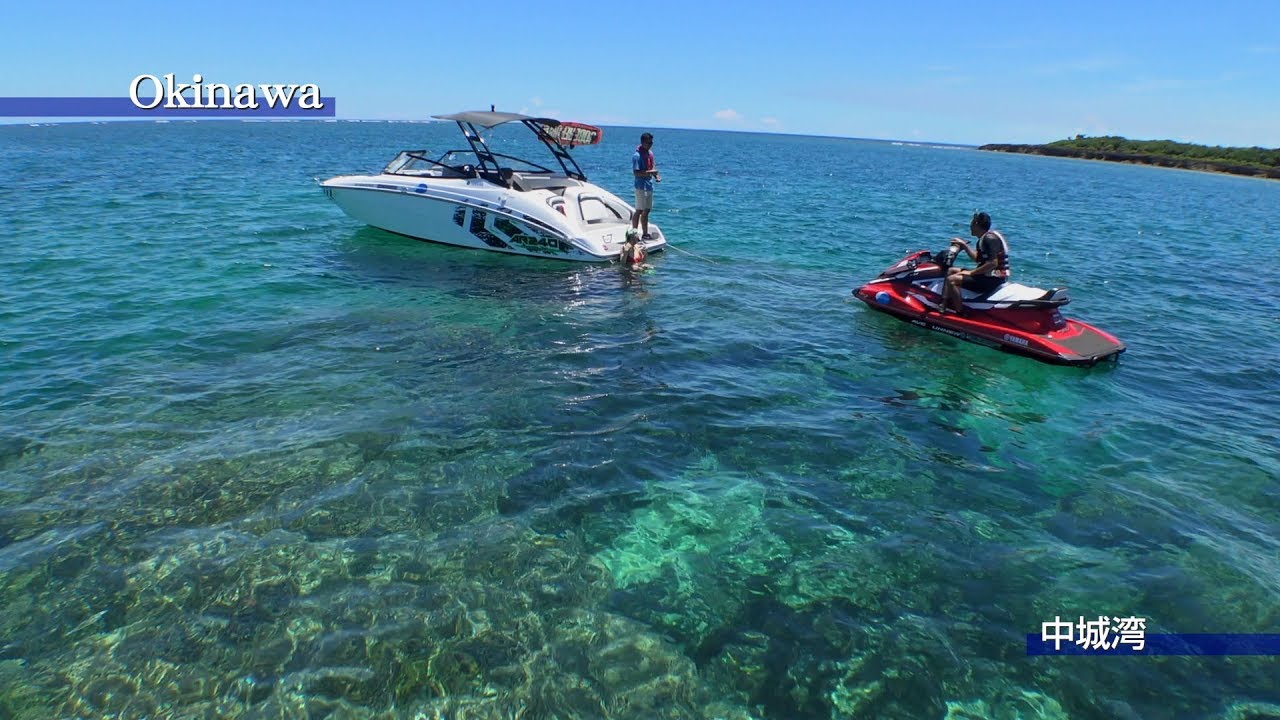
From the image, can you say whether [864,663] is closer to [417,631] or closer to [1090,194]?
[417,631]

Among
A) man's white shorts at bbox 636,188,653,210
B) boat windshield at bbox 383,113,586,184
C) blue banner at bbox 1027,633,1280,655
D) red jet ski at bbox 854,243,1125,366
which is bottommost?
blue banner at bbox 1027,633,1280,655

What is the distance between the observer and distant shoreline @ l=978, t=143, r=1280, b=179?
84625 millimetres

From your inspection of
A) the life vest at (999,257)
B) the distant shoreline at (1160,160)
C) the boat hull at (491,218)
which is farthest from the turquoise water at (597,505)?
the distant shoreline at (1160,160)

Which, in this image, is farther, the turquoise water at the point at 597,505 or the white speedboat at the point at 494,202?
the white speedboat at the point at 494,202

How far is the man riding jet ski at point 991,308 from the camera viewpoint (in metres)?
10.2

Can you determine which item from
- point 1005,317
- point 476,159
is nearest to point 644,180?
point 476,159

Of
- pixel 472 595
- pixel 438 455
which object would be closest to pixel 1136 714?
pixel 472 595

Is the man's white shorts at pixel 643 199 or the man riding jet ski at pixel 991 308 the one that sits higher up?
the man's white shorts at pixel 643 199

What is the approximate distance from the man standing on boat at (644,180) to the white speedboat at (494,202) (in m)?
0.41

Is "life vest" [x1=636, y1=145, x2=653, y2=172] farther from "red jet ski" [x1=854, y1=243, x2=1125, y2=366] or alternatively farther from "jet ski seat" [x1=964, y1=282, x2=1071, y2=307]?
"jet ski seat" [x1=964, y1=282, x2=1071, y2=307]

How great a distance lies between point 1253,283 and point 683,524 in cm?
2066

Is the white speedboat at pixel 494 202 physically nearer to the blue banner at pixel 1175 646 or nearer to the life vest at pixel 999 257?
the life vest at pixel 999 257

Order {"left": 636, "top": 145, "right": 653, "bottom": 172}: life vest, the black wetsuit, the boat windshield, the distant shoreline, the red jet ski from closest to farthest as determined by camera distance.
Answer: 1. the red jet ski
2. the black wetsuit
3. {"left": 636, "top": 145, "right": 653, "bottom": 172}: life vest
4. the boat windshield
5. the distant shoreline

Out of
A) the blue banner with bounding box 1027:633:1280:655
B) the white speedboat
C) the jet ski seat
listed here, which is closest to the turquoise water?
the blue banner with bounding box 1027:633:1280:655
